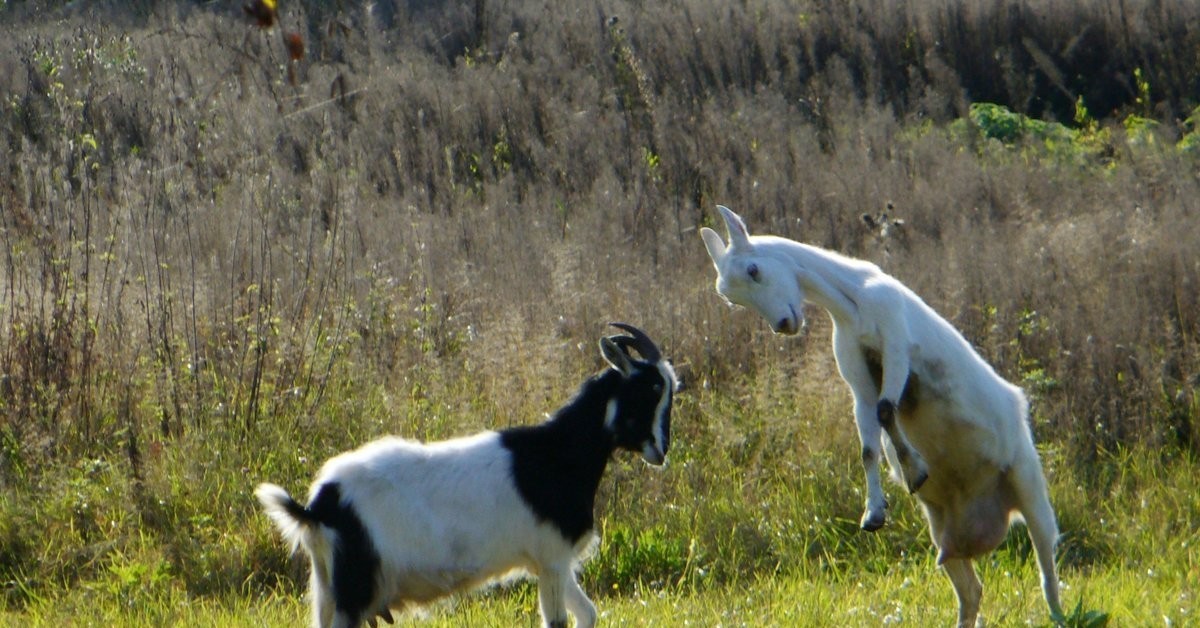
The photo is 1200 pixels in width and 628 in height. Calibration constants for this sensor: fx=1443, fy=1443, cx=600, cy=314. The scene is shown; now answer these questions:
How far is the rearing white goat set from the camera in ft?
17.4

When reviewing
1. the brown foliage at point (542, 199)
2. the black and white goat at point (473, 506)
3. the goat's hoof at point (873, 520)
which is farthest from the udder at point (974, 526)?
the brown foliage at point (542, 199)

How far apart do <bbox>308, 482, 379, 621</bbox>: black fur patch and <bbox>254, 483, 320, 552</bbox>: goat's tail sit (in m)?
0.04

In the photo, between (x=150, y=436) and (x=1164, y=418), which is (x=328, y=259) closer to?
(x=150, y=436)

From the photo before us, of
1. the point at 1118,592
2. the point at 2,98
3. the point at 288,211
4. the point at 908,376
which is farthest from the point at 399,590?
the point at 2,98

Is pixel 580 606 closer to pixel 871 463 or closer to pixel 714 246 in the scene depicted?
pixel 871 463

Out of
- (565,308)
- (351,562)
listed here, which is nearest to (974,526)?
(351,562)

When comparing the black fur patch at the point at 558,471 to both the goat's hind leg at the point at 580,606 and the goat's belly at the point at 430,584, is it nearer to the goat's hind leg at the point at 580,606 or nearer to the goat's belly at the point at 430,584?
the goat's hind leg at the point at 580,606

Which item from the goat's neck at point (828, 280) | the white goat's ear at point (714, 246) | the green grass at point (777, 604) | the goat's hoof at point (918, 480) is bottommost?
the green grass at point (777, 604)

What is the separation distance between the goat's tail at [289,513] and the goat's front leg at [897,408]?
7.15 feet

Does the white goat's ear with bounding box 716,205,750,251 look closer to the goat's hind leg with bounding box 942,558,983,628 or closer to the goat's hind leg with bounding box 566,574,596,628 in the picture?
the goat's hind leg with bounding box 566,574,596,628

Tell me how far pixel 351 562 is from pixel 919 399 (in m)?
2.28

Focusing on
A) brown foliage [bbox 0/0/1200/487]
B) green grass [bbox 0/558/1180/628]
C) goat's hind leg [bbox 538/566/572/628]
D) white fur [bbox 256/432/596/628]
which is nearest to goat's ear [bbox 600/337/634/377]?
white fur [bbox 256/432/596/628]

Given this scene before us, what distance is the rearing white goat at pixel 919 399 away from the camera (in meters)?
5.29

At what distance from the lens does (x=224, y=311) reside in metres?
9.36
